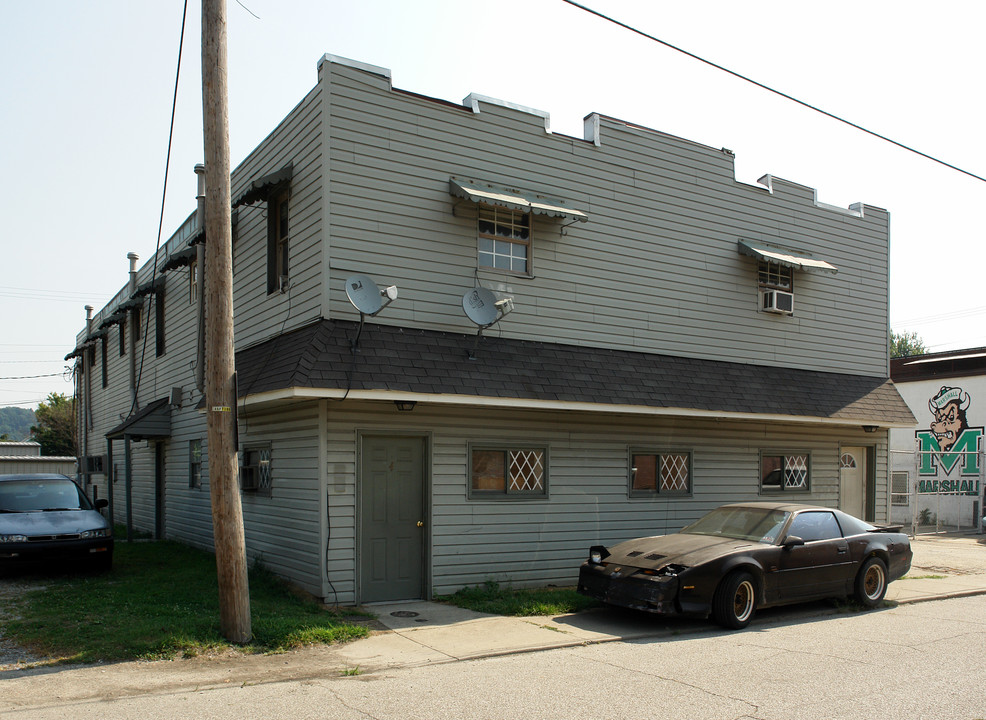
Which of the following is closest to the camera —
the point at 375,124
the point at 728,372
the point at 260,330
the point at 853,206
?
the point at 375,124

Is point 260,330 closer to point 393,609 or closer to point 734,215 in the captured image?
point 393,609

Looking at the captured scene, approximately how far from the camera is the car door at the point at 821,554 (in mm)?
9977

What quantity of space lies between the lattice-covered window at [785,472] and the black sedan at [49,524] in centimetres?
1091

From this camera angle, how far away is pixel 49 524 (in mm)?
11977

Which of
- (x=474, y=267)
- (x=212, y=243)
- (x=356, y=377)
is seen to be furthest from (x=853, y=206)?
(x=212, y=243)

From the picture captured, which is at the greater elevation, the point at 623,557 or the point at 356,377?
the point at 356,377

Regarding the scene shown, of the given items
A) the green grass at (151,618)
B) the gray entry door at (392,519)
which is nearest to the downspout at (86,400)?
the green grass at (151,618)

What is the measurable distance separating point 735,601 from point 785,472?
616cm

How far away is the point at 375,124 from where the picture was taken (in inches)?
430

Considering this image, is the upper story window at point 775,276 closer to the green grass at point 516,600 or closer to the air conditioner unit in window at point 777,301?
the air conditioner unit in window at point 777,301

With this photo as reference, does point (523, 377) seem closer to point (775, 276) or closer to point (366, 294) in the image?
point (366, 294)

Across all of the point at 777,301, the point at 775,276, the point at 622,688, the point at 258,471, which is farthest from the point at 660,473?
the point at 622,688

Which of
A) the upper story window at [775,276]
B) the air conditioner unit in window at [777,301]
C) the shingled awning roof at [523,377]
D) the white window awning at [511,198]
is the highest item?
the white window awning at [511,198]

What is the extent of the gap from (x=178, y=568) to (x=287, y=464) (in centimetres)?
305
